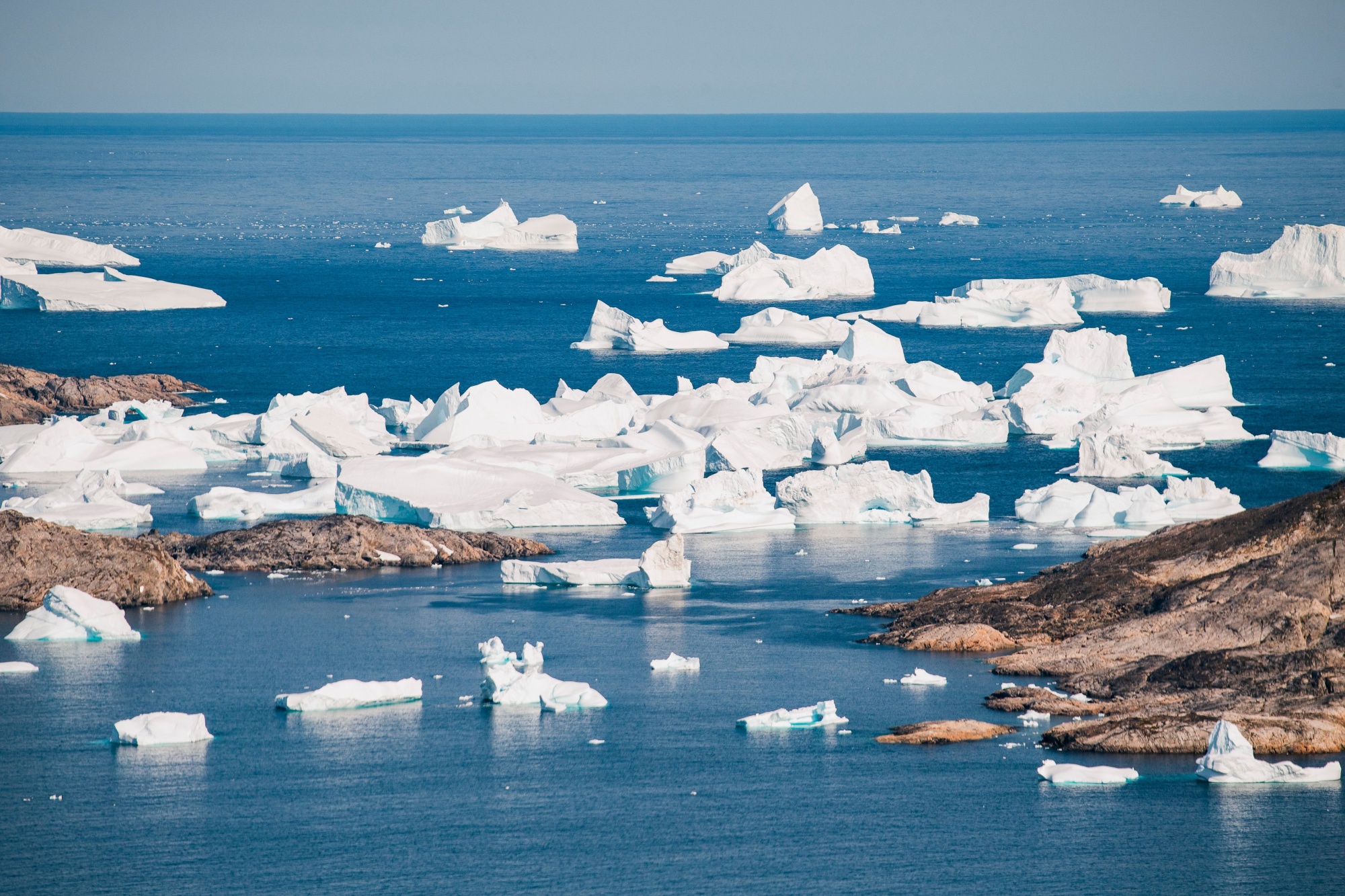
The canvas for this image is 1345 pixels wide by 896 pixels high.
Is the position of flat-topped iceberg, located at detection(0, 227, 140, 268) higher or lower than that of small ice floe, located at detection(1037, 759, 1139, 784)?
higher

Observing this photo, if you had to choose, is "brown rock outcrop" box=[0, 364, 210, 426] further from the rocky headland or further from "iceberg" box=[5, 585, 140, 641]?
the rocky headland

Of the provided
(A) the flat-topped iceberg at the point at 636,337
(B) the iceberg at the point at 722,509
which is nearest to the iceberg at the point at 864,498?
(B) the iceberg at the point at 722,509

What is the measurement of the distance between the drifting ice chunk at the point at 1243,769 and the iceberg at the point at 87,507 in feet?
75.7

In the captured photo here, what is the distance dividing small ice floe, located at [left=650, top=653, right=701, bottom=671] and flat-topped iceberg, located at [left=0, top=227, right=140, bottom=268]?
60.5 m

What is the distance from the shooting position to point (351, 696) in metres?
21.8

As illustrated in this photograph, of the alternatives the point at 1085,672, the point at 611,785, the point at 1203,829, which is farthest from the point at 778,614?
the point at 1203,829

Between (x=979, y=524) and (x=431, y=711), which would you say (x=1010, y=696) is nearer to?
(x=431, y=711)

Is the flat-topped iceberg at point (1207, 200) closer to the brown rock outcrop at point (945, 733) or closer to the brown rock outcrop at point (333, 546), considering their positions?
the brown rock outcrop at point (333, 546)

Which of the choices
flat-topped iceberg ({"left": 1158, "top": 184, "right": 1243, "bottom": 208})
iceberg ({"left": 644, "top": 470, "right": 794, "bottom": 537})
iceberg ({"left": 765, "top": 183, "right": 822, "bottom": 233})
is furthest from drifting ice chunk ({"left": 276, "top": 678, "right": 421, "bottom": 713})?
flat-topped iceberg ({"left": 1158, "top": 184, "right": 1243, "bottom": 208})

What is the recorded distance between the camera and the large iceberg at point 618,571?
29.5m

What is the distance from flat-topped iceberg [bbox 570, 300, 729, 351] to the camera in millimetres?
59522

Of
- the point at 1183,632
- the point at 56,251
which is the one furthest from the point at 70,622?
the point at 56,251

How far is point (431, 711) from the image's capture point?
2153cm

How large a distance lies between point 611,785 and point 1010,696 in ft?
18.2
